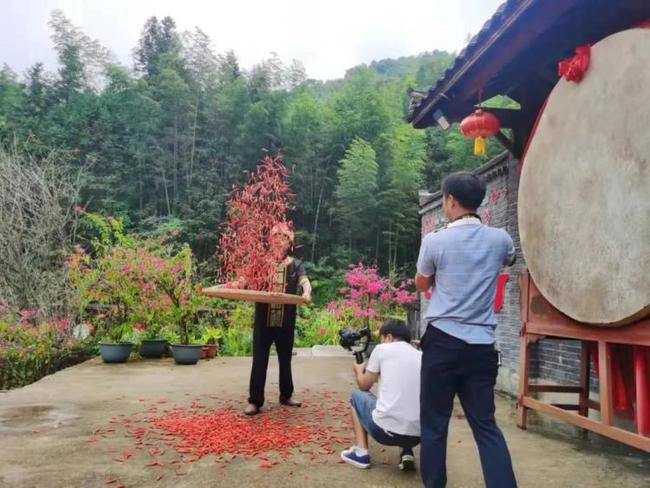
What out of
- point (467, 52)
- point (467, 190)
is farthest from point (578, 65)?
point (467, 190)

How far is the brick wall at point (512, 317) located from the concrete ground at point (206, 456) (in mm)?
393

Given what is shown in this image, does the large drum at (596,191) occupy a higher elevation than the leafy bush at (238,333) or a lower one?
higher

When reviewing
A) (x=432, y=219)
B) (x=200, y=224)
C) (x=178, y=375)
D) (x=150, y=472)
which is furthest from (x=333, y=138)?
(x=150, y=472)

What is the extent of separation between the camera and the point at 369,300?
8578 millimetres

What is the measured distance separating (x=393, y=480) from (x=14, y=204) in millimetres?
6970

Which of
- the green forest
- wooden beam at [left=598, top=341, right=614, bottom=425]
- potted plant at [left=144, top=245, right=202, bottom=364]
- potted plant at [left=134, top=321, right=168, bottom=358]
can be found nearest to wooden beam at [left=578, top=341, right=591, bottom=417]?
wooden beam at [left=598, top=341, right=614, bottom=425]

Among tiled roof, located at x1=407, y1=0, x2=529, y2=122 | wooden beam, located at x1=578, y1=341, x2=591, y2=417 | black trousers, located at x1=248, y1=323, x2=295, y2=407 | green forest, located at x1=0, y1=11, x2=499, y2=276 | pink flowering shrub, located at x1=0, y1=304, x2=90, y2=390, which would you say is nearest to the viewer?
tiled roof, located at x1=407, y1=0, x2=529, y2=122

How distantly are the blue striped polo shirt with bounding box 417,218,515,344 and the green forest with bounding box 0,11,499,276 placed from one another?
48.0 feet

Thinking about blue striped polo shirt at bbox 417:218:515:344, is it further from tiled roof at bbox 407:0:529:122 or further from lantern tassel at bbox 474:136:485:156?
lantern tassel at bbox 474:136:485:156

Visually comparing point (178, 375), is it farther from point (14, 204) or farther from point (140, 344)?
point (14, 204)

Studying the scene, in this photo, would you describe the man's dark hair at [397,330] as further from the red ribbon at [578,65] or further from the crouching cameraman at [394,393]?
the red ribbon at [578,65]

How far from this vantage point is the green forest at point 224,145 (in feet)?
57.8

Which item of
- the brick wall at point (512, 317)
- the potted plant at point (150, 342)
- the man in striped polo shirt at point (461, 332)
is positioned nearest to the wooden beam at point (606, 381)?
the man in striped polo shirt at point (461, 332)

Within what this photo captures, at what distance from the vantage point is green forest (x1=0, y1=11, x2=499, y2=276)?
1761cm
